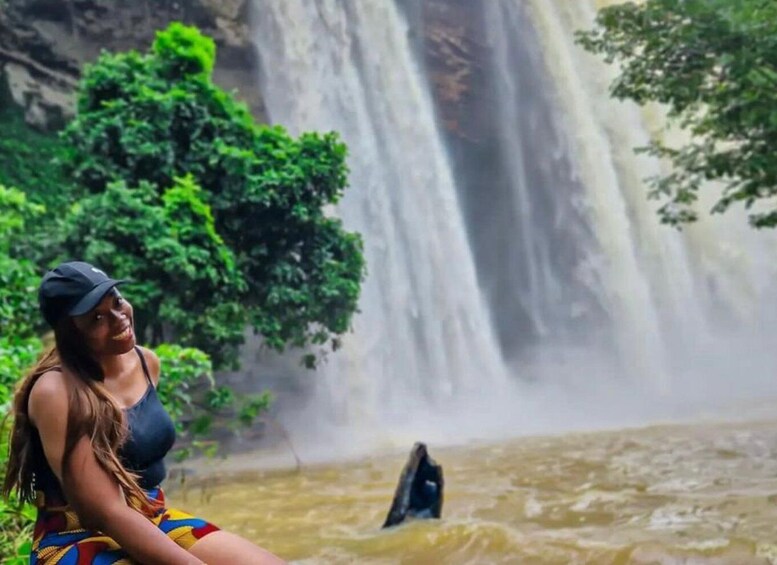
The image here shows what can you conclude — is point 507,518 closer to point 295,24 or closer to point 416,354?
point 416,354

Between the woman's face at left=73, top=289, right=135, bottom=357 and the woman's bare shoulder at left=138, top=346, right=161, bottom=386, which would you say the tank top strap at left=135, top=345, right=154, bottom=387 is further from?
the woman's face at left=73, top=289, right=135, bottom=357

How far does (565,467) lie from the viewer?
27.1 ft

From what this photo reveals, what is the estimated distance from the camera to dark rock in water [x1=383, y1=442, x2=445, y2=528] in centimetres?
518

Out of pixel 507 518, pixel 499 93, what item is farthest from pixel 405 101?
pixel 507 518

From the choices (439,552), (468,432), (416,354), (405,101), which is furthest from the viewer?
(405,101)

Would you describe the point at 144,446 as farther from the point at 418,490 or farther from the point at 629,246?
the point at 629,246

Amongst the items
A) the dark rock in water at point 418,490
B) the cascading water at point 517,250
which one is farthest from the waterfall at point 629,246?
the dark rock in water at point 418,490

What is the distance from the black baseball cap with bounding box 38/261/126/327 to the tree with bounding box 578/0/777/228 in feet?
18.6

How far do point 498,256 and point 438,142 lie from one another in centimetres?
432

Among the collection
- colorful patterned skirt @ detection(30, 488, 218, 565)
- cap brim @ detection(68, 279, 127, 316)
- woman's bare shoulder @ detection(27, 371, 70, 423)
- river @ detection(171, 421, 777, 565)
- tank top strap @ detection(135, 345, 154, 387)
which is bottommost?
river @ detection(171, 421, 777, 565)

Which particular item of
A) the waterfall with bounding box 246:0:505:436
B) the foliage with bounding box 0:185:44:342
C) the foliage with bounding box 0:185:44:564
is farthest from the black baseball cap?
the waterfall with bounding box 246:0:505:436

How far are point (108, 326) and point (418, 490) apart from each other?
12.5 ft

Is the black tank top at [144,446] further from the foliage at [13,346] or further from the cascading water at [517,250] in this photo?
the cascading water at [517,250]

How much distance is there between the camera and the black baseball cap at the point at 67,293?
71.1 inches
